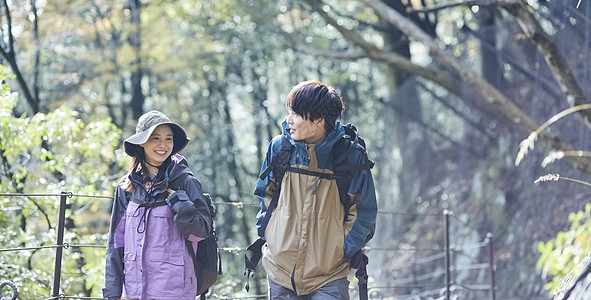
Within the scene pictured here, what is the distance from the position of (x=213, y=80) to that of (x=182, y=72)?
1359 millimetres

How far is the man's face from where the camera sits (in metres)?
3.11

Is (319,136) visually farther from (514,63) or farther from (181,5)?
(181,5)

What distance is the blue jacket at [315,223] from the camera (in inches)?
119

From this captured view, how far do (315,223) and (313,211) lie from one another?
2.2 inches

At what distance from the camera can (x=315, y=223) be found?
3.05 metres

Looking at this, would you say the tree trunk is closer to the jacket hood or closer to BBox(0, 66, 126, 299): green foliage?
BBox(0, 66, 126, 299): green foliage

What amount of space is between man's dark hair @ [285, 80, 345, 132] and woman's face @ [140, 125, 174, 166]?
754mm

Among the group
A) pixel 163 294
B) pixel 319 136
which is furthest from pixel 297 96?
pixel 163 294

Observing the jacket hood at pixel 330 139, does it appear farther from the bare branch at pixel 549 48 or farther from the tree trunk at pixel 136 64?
the tree trunk at pixel 136 64

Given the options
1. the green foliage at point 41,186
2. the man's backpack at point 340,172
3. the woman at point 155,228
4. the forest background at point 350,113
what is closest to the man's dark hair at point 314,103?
the man's backpack at point 340,172

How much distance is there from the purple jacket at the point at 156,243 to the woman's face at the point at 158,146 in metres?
0.16

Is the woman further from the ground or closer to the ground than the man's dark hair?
closer to the ground

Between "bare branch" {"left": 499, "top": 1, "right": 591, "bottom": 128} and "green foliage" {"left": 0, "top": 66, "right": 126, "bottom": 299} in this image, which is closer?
"bare branch" {"left": 499, "top": 1, "right": 591, "bottom": 128}

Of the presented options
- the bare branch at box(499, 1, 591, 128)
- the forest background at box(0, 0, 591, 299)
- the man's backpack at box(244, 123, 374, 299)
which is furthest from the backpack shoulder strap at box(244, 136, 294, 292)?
the bare branch at box(499, 1, 591, 128)
